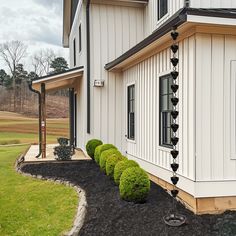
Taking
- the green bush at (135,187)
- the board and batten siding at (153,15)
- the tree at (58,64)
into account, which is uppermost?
the tree at (58,64)

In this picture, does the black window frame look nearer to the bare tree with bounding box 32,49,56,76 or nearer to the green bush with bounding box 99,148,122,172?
the green bush with bounding box 99,148,122,172

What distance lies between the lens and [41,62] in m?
62.8

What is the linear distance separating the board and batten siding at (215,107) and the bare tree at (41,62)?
193 ft

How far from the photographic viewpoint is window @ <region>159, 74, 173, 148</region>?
709 cm

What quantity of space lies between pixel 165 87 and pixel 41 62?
58285 millimetres

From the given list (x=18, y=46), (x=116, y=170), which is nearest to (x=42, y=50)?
(x=18, y=46)

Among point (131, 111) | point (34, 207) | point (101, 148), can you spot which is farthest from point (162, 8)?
point (34, 207)

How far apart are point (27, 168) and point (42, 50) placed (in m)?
56.0

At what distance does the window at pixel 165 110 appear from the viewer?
7.09 meters

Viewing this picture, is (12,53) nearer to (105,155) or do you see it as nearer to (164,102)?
(105,155)

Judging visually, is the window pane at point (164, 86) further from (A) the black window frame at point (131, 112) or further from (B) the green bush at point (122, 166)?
(A) the black window frame at point (131, 112)

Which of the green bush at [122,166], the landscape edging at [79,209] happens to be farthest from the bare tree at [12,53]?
the green bush at [122,166]

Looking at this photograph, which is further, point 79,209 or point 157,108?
point 157,108

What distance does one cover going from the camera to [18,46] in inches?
2491
